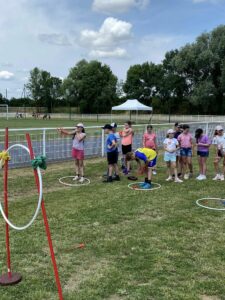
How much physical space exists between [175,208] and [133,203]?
0.84 metres

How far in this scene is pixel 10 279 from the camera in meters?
3.94

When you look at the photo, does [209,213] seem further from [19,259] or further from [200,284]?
[19,259]

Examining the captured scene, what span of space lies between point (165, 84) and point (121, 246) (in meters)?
56.6

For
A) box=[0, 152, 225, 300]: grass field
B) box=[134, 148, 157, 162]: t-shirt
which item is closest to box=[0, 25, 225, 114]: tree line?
box=[134, 148, 157, 162]: t-shirt

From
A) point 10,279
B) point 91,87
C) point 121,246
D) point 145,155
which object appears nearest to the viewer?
point 10,279

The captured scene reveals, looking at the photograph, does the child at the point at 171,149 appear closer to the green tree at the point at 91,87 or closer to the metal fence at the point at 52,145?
the metal fence at the point at 52,145

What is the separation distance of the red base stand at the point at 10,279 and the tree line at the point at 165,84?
48.1m

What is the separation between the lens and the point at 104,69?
227 ft

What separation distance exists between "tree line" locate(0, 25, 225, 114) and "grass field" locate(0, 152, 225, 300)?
44.8 m

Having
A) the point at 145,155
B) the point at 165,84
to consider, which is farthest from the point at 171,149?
the point at 165,84

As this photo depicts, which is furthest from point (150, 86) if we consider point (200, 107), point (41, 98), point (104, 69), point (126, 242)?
point (126, 242)

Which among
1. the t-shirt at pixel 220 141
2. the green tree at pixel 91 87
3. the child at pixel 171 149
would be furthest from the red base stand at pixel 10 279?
the green tree at pixel 91 87

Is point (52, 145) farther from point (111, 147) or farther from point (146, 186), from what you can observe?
point (146, 186)

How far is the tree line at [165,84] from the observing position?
5019 cm
